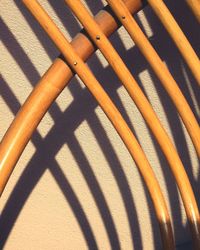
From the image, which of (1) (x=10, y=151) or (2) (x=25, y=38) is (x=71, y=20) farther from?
(1) (x=10, y=151)

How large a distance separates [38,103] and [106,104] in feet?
0.23

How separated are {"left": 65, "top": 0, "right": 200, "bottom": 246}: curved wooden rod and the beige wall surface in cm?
16

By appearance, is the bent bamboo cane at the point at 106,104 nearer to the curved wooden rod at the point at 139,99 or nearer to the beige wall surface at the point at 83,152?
the curved wooden rod at the point at 139,99

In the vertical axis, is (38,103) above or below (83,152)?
above

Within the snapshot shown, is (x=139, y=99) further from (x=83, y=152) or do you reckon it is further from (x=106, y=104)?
(x=83, y=152)

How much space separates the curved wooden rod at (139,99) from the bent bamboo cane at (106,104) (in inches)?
1.0

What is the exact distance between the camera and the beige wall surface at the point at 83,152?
0.56m

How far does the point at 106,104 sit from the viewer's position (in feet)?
1.30

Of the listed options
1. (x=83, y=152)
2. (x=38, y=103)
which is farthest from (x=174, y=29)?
(x=83, y=152)

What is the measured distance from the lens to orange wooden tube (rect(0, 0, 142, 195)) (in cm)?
37

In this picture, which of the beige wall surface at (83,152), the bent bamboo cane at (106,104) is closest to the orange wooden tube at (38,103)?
the bent bamboo cane at (106,104)

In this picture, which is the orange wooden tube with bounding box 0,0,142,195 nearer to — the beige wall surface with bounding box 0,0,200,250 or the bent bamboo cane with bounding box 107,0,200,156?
the bent bamboo cane with bounding box 107,0,200,156

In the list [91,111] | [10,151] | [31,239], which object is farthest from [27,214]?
[10,151]

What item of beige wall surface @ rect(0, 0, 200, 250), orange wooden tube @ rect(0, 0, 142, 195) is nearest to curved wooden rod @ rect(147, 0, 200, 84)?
orange wooden tube @ rect(0, 0, 142, 195)
